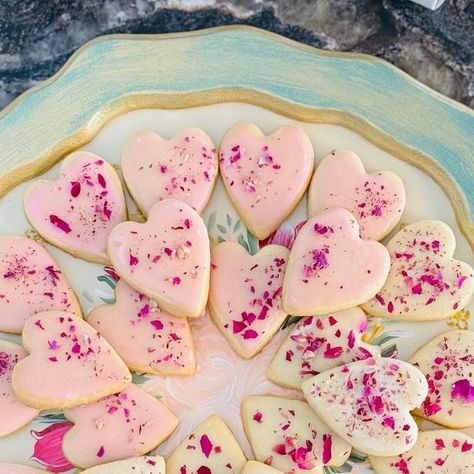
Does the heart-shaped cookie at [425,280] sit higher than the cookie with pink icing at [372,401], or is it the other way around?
the heart-shaped cookie at [425,280]

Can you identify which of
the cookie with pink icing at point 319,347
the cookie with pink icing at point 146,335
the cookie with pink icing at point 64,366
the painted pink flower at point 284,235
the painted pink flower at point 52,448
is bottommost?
the painted pink flower at point 52,448

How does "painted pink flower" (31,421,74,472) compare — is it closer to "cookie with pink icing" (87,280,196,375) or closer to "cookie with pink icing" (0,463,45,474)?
"cookie with pink icing" (0,463,45,474)

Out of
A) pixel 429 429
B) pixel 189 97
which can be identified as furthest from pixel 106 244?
pixel 429 429

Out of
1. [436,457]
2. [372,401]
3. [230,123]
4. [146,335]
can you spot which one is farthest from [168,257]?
[436,457]

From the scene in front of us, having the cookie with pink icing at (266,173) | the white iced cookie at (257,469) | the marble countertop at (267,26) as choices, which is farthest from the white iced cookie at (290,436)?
the marble countertop at (267,26)

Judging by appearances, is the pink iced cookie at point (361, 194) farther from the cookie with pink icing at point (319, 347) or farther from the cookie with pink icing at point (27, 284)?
the cookie with pink icing at point (27, 284)

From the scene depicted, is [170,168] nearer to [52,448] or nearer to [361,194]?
[361,194]

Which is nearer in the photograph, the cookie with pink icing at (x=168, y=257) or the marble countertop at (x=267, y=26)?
the cookie with pink icing at (x=168, y=257)
